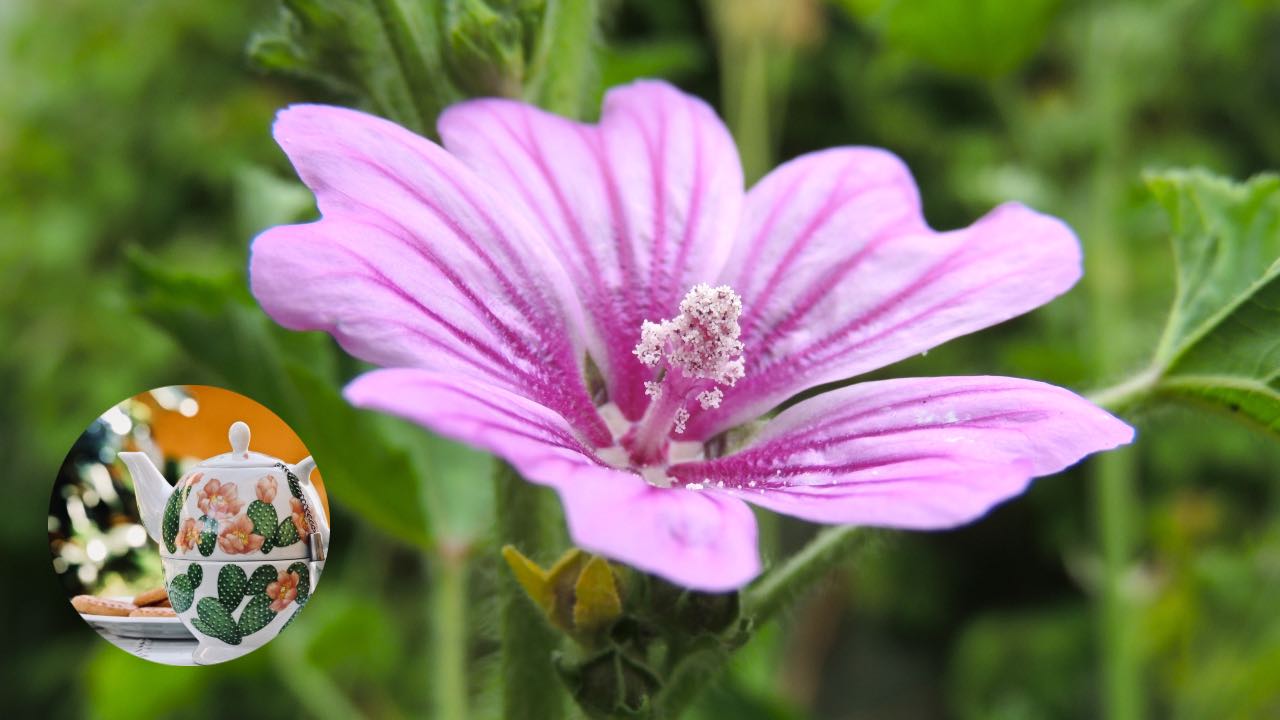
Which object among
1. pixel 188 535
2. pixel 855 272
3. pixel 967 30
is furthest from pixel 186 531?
pixel 967 30

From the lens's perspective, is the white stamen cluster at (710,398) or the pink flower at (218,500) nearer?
the pink flower at (218,500)

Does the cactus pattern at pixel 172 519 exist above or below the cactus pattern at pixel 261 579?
above

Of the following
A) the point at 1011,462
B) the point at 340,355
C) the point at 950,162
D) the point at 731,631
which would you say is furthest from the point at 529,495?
the point at 950,162

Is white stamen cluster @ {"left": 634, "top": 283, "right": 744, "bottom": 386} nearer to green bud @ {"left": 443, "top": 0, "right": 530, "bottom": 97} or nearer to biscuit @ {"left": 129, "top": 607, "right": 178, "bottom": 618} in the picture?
green bud @ {"left": 443, "top": 0, "right": 530, "bottom": 97}

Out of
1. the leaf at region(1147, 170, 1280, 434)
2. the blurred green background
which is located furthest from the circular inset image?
the blurred green background

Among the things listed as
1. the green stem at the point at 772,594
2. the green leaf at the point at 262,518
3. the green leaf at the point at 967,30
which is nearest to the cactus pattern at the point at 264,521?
the green leaf at the point at 262,518

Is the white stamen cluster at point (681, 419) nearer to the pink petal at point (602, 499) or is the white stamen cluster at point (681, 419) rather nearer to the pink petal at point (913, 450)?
the pink petal at point (913, 450)
